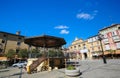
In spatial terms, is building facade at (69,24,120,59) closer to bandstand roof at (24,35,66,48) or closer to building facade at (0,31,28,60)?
bandstand roof at (24,35,66,48)

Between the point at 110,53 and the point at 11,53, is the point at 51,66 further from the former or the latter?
the point at 110,53

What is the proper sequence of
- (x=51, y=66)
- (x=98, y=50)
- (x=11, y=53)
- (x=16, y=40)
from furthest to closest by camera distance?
(x=98, y=50), (x=16, y=40), (x=11, y=53), (x=51, y=66)

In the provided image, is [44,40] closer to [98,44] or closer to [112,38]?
[112,38]

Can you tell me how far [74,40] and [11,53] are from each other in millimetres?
40305

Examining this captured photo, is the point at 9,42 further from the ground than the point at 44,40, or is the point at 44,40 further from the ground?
the point at 9,42

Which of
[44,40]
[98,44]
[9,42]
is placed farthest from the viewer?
[98,44]

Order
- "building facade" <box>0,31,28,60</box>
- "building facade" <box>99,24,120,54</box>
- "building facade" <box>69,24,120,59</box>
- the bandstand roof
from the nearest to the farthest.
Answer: the bandstand roof, "building facade" <box>0,31,28,60</box>, "building facade" <box>99,24,120,54</box>, "building facade" <box>69,24,120,59</box>

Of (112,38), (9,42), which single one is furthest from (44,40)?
(112,38)

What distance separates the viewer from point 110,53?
1588 inches

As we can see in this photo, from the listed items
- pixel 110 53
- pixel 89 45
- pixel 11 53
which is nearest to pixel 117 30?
pixel 110 53

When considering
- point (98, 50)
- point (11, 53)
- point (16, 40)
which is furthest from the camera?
point (98, 50)

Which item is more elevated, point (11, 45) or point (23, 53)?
point (11, 45)

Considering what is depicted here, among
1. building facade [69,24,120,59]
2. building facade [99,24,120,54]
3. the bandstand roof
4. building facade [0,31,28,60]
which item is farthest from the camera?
building facade [69,24,120,59]

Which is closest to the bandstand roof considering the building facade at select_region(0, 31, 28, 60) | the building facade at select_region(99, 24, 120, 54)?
the building facade at select_region(0, 31, 28, 60)
